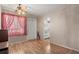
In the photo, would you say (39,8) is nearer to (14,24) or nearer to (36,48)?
(14,24)

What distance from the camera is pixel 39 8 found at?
1.28m

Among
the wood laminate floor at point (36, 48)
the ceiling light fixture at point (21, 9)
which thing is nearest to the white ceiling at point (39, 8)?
the ceiling light fixture at point (21, 9)

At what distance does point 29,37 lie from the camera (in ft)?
4.58

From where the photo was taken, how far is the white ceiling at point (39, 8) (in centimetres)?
121

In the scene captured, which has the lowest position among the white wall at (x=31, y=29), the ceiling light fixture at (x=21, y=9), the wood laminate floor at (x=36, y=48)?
the wood laminate floor at (x=36, y=48)

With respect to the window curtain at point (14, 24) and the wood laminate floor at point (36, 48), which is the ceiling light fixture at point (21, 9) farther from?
the wood laminate floor at point (36, 48)

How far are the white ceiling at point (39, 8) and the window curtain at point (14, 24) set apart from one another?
11cm

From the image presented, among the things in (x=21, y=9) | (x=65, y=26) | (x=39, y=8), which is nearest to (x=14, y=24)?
(x=21, y=9)

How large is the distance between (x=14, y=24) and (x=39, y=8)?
15.5 inches
